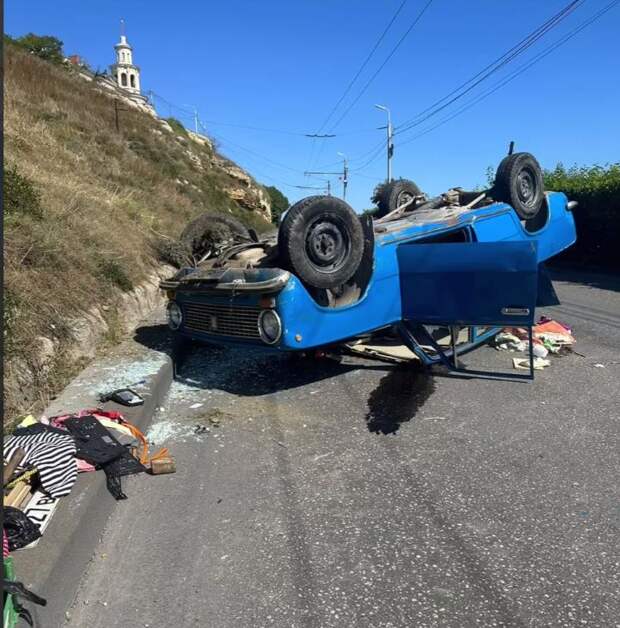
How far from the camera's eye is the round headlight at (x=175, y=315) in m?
6.17

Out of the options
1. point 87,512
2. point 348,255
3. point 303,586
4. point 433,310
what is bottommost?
point 303,586

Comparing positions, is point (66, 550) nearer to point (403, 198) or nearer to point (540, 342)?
point (540, 342)

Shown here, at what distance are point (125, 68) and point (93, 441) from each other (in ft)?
269

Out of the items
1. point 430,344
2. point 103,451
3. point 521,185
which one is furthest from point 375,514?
point 521,185

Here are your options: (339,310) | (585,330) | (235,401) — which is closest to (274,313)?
(339,310)

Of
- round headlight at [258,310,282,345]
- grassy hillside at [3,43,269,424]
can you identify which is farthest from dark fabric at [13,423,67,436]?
round headlight at [258,310,282,345]

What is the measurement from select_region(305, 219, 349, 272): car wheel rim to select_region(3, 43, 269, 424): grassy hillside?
2.60 m

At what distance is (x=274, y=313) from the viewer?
4.92 meters

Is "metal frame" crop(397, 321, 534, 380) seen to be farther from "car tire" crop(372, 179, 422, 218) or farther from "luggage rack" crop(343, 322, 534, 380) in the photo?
"car tire" crop(372, 179, 422, 218)

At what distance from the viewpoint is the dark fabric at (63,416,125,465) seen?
3523 millimetres

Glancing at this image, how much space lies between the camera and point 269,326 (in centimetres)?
500

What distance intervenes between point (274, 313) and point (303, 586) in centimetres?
263

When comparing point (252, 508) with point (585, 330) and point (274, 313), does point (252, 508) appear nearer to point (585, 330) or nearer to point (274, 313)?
point (274, 313)

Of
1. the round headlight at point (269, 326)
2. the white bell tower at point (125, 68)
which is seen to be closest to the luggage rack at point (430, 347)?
the round headlight at point (269, 326)
